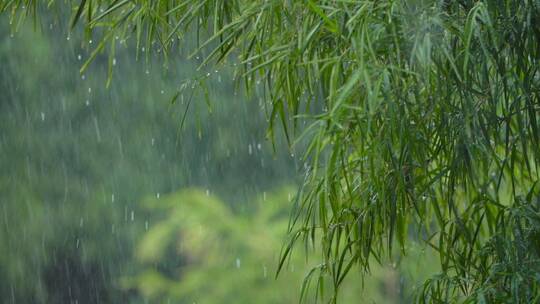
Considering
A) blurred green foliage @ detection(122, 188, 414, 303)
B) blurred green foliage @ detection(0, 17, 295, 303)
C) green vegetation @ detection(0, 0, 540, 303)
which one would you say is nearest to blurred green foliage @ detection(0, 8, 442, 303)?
blurred green foliage @ detection(0, 17, 295, 303)

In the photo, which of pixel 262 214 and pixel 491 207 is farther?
pixel 262 214

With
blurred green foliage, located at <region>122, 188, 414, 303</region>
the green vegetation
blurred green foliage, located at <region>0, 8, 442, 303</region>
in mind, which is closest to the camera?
the green vegetation

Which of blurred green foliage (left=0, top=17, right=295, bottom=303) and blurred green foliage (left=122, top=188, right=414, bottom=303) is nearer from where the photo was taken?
blurred green foliage (left=122, top=188, right=414, bottom=303)

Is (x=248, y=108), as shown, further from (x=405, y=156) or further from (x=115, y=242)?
(x=405, y=156)

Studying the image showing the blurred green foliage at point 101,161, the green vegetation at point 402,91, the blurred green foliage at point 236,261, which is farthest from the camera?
the blurred green foliage at point 101,161

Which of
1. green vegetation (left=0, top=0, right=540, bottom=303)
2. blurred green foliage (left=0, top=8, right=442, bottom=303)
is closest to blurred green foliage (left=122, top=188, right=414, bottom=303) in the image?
blurred green foliage (left=0, top=8, right=442, bottom=303)

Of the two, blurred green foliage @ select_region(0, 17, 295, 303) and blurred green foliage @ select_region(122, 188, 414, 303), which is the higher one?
blurred green foliage @ select_region(0, 17, 295, 303)

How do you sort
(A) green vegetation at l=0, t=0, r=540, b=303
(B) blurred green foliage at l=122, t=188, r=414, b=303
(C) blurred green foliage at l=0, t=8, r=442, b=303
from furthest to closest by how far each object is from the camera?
(C) blurred green foliage at l=0, t=8, r=442, b=303
(B) blurred green foliage at l=122, t=188, r=414, b=303
(A) green vegetation at l=0, t=0, r=540, b=303

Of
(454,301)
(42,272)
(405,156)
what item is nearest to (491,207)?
(454,301)

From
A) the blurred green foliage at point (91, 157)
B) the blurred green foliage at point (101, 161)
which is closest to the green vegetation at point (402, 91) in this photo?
the blurred green foliage at point (101, 161)

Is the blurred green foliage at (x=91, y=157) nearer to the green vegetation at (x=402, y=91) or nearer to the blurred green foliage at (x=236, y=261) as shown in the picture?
the blurred green foliage at (x=236, y=261)

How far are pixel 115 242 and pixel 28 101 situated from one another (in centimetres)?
102

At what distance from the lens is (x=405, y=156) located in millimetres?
1741

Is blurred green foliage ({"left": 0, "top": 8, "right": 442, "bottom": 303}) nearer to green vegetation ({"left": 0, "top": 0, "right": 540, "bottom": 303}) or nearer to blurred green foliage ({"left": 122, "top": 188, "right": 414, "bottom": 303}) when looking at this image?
blurred green foliage ({"left": 122, "top": 188, "right": 414, "bottom": 303})
